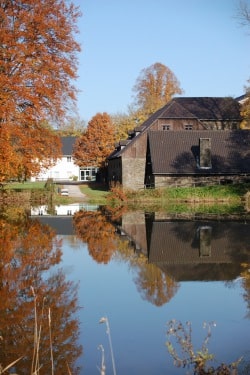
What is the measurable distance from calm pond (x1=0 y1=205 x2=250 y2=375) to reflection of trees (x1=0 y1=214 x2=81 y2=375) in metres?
0.02

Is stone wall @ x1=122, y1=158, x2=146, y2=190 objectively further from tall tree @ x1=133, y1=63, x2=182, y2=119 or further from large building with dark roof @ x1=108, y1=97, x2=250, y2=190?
tall tree @ x1=133, y1=63, x2=182, y2=119

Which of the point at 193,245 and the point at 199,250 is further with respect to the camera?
the point at 193,245

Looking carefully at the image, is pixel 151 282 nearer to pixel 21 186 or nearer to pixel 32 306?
pixel 32 306

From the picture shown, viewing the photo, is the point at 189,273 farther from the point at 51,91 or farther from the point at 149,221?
the point at 51,91

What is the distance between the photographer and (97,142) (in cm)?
6562

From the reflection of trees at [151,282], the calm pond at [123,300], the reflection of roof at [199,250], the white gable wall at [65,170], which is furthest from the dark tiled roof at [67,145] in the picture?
the reflection of trees at [151,282]

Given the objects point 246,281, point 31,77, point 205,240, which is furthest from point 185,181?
point 246,281

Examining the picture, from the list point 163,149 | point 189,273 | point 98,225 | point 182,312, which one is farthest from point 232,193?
point 182,312

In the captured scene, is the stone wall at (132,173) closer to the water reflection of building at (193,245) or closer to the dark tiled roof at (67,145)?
the water reflection of building at (193,245)

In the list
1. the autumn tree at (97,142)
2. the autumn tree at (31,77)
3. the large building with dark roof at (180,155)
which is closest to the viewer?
the autumn tree at (31,77)

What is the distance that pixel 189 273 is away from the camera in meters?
12.2

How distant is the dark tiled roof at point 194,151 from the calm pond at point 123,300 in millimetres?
25150

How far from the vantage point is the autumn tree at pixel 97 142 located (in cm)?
6531

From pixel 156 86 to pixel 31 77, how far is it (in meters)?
50.4
